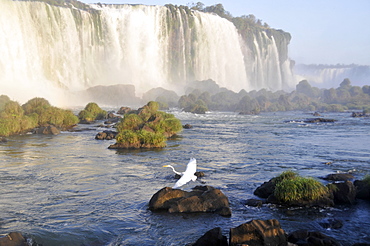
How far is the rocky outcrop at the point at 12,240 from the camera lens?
786 cm

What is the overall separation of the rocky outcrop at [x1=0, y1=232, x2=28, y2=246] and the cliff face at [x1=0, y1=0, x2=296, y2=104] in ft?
154

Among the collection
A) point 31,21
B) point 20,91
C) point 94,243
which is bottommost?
point 94,243

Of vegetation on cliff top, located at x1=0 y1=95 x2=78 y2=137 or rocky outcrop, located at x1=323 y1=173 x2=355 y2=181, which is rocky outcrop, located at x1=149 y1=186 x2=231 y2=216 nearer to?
rocky outcrop, located at x1=323 y1=173 x2=355 y2=181

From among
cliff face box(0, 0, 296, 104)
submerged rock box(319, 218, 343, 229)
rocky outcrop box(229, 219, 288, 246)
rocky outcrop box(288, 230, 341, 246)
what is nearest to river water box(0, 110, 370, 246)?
submerged rock box(319, 218, 343, 229)

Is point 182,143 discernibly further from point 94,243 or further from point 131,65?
point 131,65

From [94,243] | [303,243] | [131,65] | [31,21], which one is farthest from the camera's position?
[131,65]

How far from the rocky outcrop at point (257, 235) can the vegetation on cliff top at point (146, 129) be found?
15.2m

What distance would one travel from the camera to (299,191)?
11906mm

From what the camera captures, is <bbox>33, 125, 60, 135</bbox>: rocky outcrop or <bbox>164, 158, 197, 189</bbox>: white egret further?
<bbox>33, 125, 60, 135</bbox>: rocky outcrop

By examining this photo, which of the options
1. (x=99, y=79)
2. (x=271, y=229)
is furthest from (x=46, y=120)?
(x=99, y=79)

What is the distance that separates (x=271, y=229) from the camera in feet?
27.1

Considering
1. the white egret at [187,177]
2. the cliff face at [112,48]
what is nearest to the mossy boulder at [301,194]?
the white egret at [187,177]

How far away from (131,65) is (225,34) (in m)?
30.6

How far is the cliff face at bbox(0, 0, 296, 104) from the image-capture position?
5750cm
